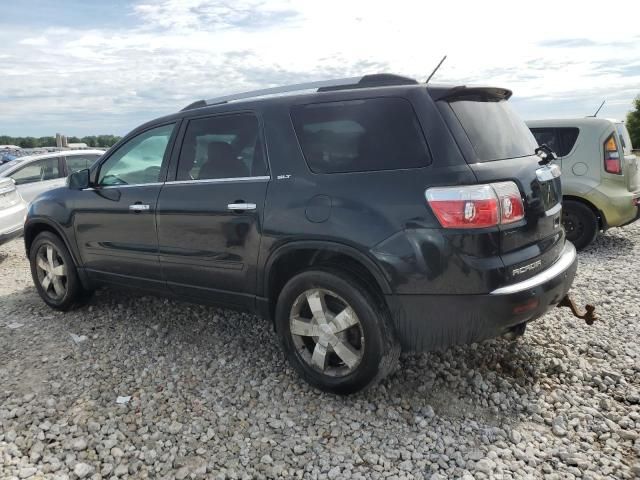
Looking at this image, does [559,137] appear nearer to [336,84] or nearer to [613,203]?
[613,203]

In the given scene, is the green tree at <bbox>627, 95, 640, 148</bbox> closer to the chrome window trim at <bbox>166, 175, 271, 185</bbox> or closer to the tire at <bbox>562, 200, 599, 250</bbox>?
the tire at <bbox>562, 200, 599, 250</bbox>

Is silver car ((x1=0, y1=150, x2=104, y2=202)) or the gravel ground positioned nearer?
the gravel ground

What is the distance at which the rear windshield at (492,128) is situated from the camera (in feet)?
9.82

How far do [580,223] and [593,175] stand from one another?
613 mm

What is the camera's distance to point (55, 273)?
16.2 ft

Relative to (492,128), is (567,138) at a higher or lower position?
lower

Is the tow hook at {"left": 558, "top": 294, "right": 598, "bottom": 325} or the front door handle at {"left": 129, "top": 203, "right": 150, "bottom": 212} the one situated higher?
the front door handle at {"left": 129, "top": 203, "right": 150, "bottom": 212}

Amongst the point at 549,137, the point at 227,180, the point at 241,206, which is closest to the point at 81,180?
the point at 227,180

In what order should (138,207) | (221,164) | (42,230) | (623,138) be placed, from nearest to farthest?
(221,164) < (138,207) < (42,230) < (623,138)

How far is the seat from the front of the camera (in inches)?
141

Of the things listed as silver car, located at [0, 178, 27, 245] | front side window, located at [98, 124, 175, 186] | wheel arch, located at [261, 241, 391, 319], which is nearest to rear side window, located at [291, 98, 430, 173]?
wheel arch, located at [261, 241, 391, 319]

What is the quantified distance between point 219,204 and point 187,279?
695 mm

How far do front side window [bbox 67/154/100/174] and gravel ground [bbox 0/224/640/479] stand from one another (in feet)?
19.6

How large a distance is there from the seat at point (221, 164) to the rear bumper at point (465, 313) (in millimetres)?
1368
